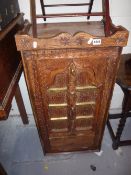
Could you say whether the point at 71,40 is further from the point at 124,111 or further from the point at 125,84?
the point at 124,111

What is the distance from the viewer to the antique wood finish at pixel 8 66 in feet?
3.09

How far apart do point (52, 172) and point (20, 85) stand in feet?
2.75

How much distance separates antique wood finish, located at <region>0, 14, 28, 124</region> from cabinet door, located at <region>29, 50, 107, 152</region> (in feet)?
0.58

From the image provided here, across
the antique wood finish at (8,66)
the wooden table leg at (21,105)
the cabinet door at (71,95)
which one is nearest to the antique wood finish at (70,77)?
the cabinet door at (71,95)

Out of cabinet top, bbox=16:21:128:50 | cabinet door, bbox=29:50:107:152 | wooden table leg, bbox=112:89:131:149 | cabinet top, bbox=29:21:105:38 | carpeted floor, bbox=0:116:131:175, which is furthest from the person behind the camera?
carpeted floor, bbox=0:116:131:175

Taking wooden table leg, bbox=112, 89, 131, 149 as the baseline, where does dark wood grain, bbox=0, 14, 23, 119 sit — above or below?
above

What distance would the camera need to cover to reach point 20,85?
71.1 inches

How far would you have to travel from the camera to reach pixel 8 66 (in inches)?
43.6

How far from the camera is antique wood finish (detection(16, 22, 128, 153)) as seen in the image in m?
0.93

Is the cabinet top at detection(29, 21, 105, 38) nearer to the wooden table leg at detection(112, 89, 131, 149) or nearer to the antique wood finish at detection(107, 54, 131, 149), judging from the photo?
the antique wood finish at detection(107, 54, 131, 149)

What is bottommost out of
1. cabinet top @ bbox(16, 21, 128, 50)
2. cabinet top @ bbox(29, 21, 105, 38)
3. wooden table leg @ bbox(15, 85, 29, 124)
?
wooden table leg @ bbox(15, 85, 29, 124)

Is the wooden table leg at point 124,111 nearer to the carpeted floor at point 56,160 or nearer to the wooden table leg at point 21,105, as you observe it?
the carpeted floor at point 56,160

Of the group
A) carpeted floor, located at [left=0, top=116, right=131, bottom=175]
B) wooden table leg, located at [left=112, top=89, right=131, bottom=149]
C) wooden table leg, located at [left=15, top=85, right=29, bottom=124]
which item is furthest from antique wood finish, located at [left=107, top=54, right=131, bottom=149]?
wooden table leg, located at [left=15, top=85, right=29, bottom=124]

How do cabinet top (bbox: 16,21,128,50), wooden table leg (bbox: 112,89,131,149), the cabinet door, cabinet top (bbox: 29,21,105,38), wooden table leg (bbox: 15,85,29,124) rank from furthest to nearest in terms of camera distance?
wooden table leg (bbox: 15,85,29,124) < wooden table leg (bbox: 112,89,131,149) < cabinet top (bbox: 29,21,105,38) < the cabinet door < cabinet top (bbox: 16,21,128,50)
